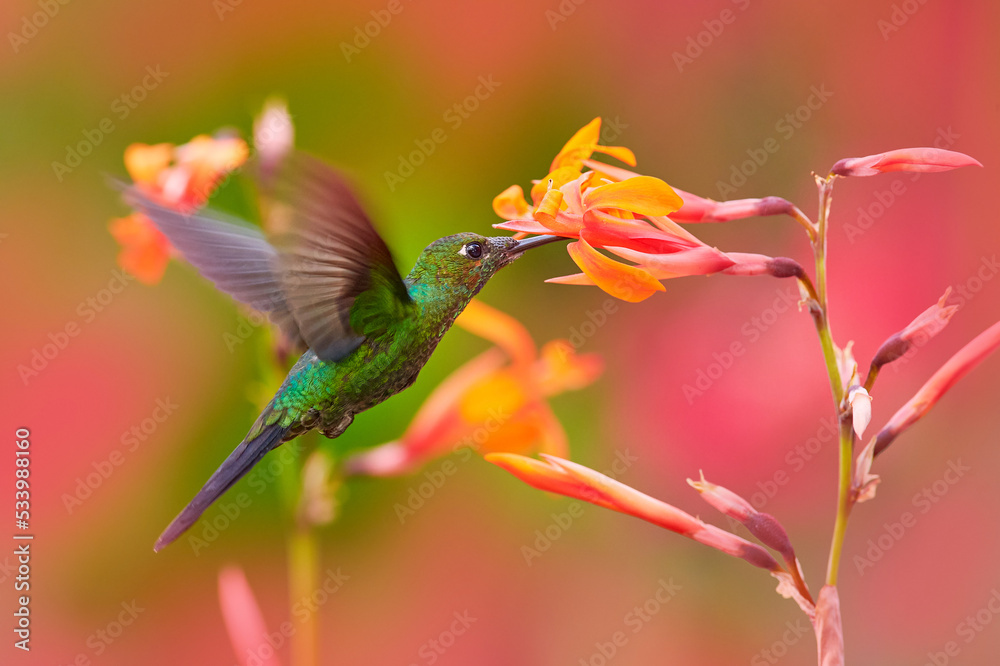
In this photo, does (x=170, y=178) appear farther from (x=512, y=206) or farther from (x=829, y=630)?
(x=829, y=630)

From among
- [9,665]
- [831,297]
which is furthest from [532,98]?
[9,665]

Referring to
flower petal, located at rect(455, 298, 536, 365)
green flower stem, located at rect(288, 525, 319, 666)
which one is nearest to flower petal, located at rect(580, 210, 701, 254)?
flower petal, located at rect(455, 298, 536, 365)

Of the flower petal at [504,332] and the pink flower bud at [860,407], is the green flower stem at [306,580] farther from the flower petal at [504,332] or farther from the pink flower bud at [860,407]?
the pink flower bud at [860,407]

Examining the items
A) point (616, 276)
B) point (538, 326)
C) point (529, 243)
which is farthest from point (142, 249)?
point (538, 326)

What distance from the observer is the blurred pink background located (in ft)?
5.03

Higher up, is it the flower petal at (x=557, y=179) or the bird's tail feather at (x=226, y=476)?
the flower petal at (x=557, y=179)

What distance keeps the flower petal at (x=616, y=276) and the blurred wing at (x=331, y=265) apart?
0.14 meters

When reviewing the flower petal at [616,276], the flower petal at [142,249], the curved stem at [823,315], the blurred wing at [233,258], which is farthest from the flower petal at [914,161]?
the flower petal at [142,249]

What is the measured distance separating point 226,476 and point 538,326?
109cm

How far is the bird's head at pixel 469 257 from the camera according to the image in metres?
0.67

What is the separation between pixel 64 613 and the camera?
1.55 meters

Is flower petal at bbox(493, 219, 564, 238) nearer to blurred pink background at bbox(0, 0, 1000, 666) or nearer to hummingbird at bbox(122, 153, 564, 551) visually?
hummingbird at bbox(122, 153, 564, 551)

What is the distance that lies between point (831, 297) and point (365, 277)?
1.21 metres

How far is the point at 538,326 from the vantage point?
66.9 inches
